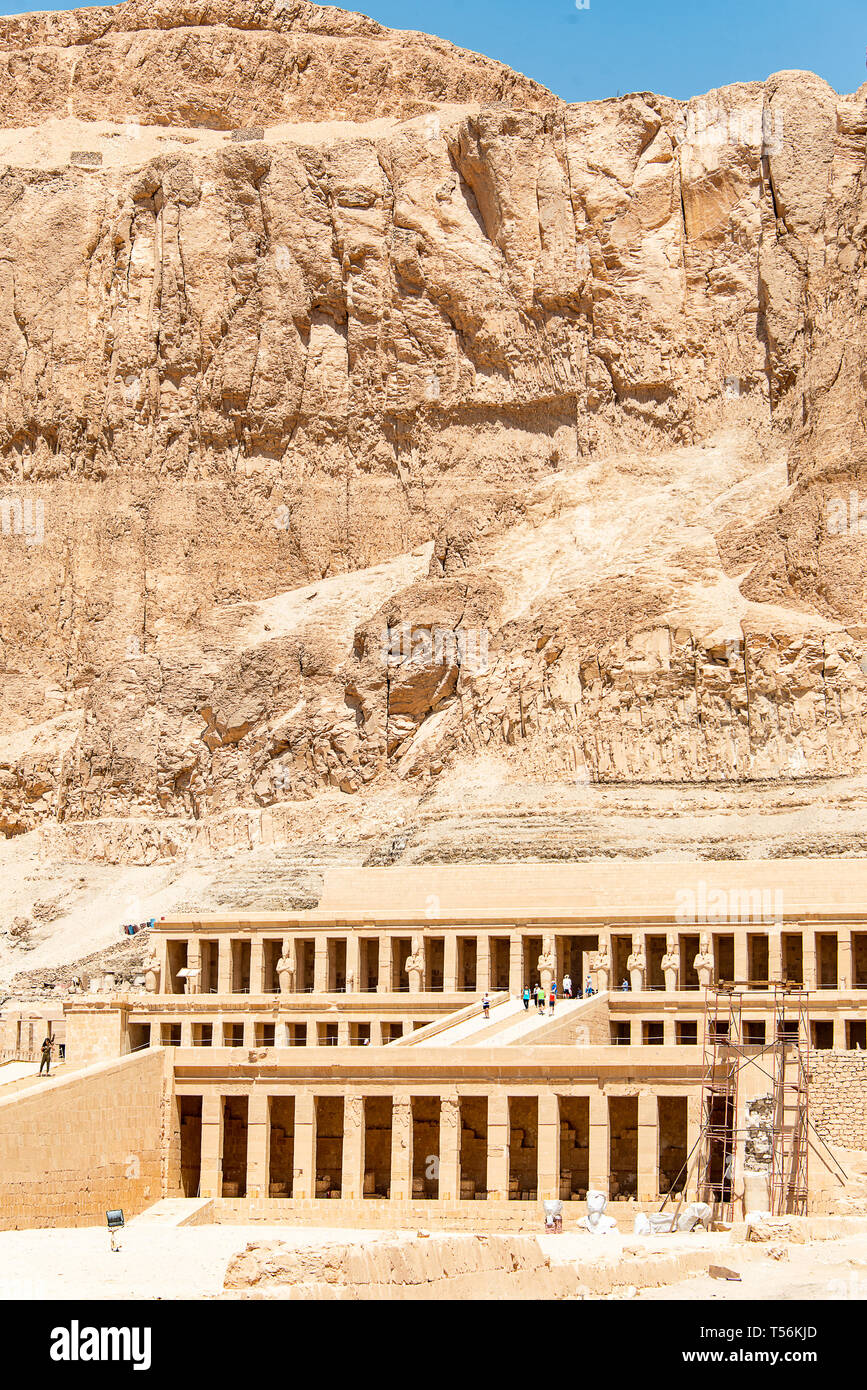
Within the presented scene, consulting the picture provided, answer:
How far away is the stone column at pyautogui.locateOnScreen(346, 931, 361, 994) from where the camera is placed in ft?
199

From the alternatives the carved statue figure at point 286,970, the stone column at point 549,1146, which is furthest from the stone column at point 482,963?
the stone column at point 549,1146

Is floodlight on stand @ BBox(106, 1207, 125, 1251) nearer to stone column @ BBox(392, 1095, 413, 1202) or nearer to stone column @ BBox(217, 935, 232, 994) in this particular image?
stone column @ BBox(392, 1095, 413, 1202)

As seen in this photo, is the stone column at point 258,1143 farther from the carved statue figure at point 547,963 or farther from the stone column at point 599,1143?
the carved statue figure at point 547,963

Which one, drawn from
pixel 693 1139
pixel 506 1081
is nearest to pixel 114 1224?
pixel 506 1081

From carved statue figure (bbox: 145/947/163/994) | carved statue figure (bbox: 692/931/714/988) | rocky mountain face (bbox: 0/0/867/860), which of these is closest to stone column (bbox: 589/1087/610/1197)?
carved statue figure (bbox: 692/931/714/988)

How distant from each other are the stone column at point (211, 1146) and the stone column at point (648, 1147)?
30.0 feet

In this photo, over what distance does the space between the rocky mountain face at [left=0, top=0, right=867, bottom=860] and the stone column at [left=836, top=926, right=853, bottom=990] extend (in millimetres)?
32993

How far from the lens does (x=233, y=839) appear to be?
87188 millimetres

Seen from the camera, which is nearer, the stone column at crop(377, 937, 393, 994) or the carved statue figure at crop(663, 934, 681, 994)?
the carved statue figure at crop(663, 934, 681, 994)

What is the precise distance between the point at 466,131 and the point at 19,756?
132 feet

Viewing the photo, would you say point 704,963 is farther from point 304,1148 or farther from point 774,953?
point 304,1148

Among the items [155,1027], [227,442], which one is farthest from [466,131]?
[155,1027]

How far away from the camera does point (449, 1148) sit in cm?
4278

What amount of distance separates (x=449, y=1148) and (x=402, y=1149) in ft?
3.44
